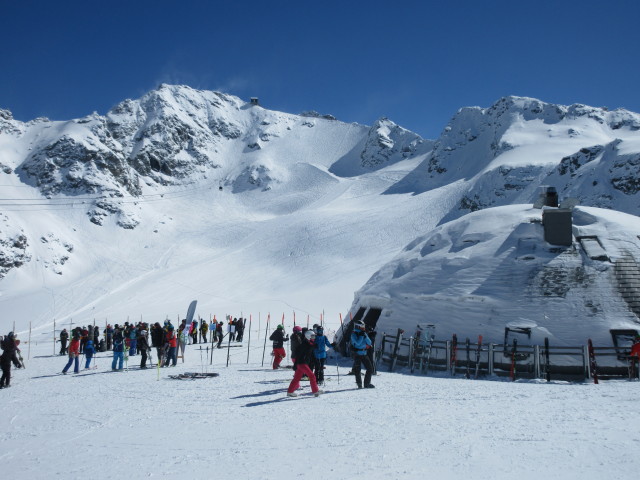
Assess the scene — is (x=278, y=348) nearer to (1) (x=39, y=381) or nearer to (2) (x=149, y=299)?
(1) (x=39, y=381)

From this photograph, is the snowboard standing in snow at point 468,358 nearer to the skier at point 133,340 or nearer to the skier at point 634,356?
the skier at point 634,356

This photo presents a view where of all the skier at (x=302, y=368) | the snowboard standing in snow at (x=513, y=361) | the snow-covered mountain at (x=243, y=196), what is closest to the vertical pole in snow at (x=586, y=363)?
the snowboard standing in snow at (x=513, y=361)

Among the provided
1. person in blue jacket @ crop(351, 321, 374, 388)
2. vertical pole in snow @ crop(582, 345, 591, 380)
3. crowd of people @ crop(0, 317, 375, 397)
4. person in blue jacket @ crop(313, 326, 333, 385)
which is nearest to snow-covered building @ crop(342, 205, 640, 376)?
vertical pole in snow @ crop(582, 345, 591, 380)

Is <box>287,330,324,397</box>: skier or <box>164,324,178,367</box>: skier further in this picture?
<box>164,324,178,367</box>: skier

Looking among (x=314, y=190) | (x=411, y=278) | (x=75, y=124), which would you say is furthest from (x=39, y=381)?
(x=75, y=124)

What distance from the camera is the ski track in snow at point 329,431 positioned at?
5.61 m

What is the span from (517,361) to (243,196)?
8232 cm

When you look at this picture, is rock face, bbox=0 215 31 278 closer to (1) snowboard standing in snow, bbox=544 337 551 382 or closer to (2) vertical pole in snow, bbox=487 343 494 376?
(2) vertical pole in snow, bbox=487 343 494 376

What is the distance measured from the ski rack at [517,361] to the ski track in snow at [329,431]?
1.05 meters

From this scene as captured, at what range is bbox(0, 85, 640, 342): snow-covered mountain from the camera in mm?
46625

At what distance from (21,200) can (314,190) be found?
4537cm

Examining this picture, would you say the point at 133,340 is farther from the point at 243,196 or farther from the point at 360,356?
the point at 243,196

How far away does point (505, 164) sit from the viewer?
7188cm

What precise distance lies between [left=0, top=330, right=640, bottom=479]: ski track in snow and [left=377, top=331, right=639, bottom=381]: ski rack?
1.05 metres
